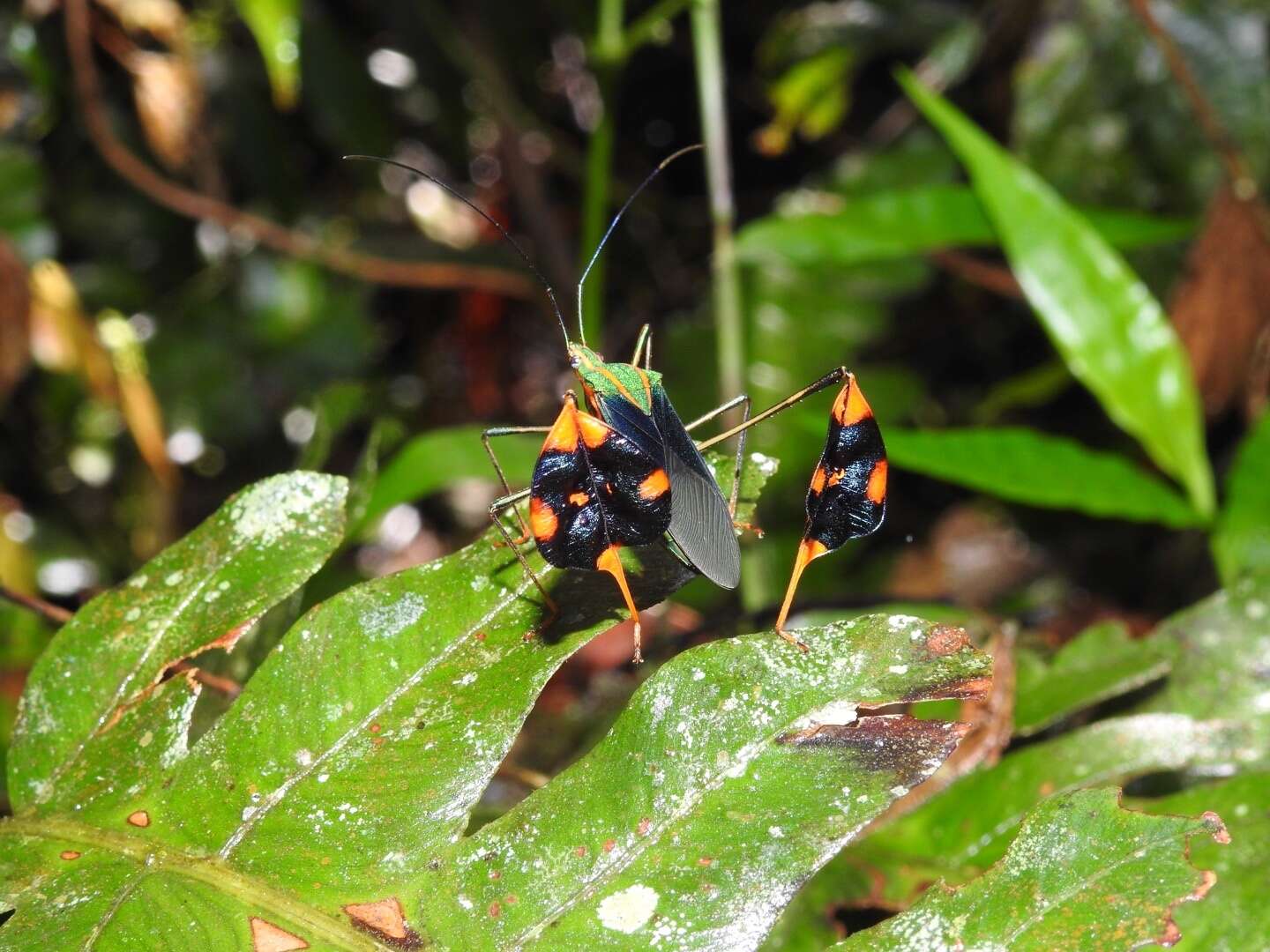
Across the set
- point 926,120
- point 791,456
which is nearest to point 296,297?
point 791,456

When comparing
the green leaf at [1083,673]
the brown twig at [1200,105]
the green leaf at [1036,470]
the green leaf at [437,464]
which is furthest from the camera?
the brown twig at [1200,105]

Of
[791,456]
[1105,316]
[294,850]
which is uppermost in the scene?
[294,850]

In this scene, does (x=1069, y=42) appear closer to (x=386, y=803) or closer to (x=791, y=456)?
(x=791, y=456)

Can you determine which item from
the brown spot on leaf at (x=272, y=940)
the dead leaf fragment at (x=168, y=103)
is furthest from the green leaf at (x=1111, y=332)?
the dead leaf fragment at (x=168, y=103)

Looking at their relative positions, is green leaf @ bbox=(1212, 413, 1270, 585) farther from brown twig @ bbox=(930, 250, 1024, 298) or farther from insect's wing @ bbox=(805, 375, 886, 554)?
insect's wing @ bbox=(805, 375, 886, 554)

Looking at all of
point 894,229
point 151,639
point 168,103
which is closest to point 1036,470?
point 894,229

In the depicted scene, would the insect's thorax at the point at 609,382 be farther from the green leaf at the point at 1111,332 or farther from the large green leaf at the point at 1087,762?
the green leaf at the point at 1111,332

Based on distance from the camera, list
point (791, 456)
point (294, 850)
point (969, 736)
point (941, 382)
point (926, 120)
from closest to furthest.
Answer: point (294, 850), point (969, 736), point (791, 456), point (926, 120), point (941, 382)
